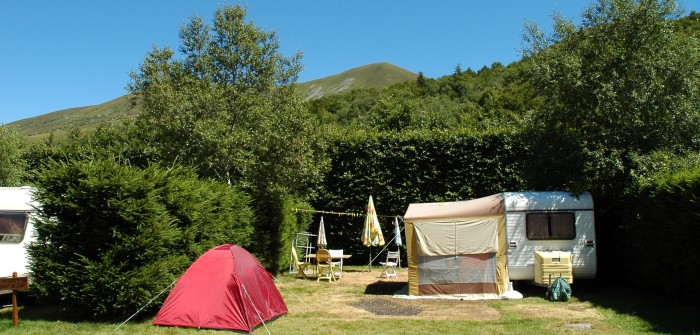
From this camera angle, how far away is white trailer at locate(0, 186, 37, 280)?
11500 millimetres

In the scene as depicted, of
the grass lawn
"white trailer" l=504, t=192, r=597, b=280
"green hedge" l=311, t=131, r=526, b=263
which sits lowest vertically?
the grass lawn

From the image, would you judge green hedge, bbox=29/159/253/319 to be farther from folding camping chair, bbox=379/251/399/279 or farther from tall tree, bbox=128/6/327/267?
folding camping chair, bbox=379/251/399/279

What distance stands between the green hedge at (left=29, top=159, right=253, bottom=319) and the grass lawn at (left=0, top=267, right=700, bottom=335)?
18.4 inches

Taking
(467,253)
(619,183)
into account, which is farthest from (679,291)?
(467,253)

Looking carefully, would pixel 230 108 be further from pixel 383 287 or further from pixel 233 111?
pixel 383 287

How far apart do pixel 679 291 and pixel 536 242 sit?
310 cm

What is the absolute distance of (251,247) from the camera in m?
14.6

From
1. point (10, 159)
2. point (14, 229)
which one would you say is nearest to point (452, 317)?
point (14, 229)

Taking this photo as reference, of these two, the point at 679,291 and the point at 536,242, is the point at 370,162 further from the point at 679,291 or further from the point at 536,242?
the point at 679,291

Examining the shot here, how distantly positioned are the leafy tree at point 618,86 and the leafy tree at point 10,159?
16.1m

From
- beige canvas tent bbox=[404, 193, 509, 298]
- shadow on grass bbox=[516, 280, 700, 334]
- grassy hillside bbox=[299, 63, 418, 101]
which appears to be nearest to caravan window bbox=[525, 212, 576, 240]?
beige canvas tent bbox=[404, 193, 509, 298]

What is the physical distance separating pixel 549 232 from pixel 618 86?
3.48 meters

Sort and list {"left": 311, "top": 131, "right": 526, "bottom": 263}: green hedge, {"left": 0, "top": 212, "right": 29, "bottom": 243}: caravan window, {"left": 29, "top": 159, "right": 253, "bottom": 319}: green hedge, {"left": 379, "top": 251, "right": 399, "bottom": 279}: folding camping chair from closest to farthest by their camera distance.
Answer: {"left": 29, "top": 159, "right": 253, "bottom": 319}: green hedge
{"left": 0, "top": 212, "right": 29, "bottom": 243}: caravan window
{"left": 379, "top": 251, "right": 399, "bottom": 279}: folding camping chair
{"left": 311, "top": 131, "right": 526, "bottom": 263}: green hedge

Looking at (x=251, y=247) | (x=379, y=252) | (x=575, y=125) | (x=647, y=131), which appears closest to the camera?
(x=647, y=131)
